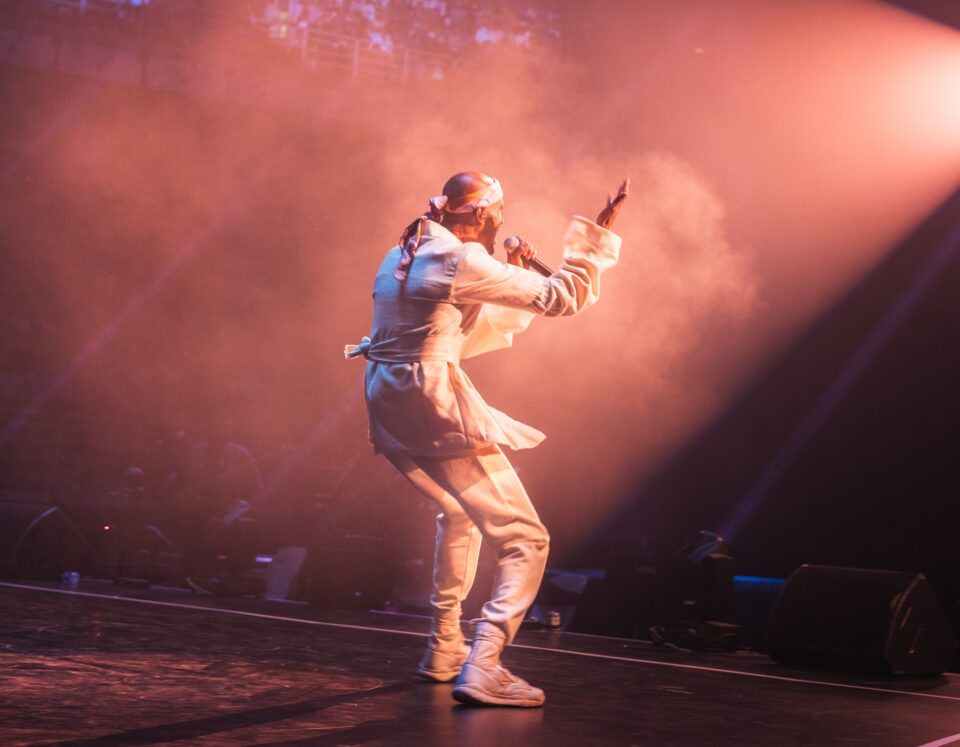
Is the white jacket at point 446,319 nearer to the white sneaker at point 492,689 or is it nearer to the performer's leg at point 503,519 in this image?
the performer's leg at point 503,519

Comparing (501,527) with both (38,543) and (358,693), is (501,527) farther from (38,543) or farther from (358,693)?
(38,543)

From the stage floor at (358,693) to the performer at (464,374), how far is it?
30 centimetres

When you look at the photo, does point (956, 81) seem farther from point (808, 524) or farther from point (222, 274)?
point (222, 274)

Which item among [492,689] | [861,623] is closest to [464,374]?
[492,689]

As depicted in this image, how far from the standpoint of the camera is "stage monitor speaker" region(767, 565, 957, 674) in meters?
3.97

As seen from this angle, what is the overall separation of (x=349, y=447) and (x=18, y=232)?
4.43 m

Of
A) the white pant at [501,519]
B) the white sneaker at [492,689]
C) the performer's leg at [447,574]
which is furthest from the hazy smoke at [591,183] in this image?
the white sneaker at [492,689]

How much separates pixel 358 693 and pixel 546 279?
3.88 feet

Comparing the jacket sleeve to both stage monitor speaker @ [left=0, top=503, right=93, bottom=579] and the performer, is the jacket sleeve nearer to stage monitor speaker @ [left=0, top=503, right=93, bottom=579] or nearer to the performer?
the performer

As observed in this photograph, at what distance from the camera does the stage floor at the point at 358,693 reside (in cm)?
221

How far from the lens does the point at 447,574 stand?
3227mm

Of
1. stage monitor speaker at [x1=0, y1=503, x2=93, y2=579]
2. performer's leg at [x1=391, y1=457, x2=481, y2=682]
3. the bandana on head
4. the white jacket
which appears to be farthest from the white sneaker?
stage monitor speaker at [x1=0, y1=503, x2=93, y2=579]

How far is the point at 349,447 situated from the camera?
32.7 ft

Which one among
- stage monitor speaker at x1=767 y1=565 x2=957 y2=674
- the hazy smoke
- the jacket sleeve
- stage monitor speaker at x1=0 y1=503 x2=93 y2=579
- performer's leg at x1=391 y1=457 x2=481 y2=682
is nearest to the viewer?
the jacket sleeve
